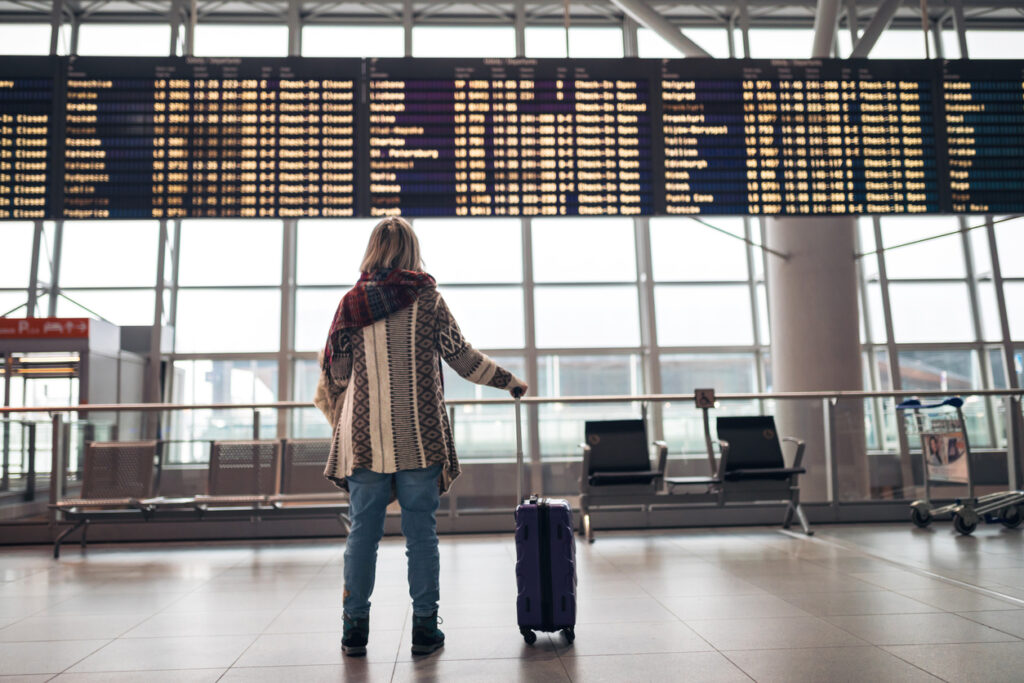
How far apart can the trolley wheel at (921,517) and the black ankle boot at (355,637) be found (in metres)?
4.92

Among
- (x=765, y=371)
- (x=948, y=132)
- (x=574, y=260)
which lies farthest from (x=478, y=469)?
(x=765, y=371)

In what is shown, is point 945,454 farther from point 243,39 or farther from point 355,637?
point 243,39

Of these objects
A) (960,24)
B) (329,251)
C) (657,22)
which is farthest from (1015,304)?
(329,251)

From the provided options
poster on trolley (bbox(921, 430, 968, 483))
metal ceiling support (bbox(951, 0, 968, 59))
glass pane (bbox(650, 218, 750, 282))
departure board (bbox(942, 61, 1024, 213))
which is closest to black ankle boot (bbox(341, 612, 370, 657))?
departure board (bbox(942, 61, 1024, 213))

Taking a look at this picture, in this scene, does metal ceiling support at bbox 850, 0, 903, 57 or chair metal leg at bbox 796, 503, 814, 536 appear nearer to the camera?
chair metal leg at bbox 796, 503, 814, 536

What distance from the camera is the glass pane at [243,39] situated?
39.2 ft

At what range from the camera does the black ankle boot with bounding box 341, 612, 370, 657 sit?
283 centimetres

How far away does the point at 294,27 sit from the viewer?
38.9 feet

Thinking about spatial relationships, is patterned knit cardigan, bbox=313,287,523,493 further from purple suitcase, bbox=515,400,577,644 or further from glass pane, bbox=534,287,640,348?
glass pane, bbox=534,287,640,348

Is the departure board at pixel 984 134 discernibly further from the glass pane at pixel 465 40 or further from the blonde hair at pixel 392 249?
the glass pane at pixel 465 40

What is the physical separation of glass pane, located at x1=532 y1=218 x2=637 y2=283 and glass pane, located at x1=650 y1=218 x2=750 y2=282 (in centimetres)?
39

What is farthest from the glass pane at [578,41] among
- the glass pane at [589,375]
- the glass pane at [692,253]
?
the glass pane at [589,375]

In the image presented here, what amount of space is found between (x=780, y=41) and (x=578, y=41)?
10.6 ft

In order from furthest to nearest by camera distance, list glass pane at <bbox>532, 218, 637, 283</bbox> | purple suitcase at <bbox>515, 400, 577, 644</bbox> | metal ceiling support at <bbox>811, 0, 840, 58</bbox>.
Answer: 1. glass pane at <bbox>532, 218, 637, 283</bbox>
2. metal ceiling support at <bbox>811, 0, 840, 58</bbox>
3. purple suitcase at <bbox>515, 400, 577, 644</bbox>
